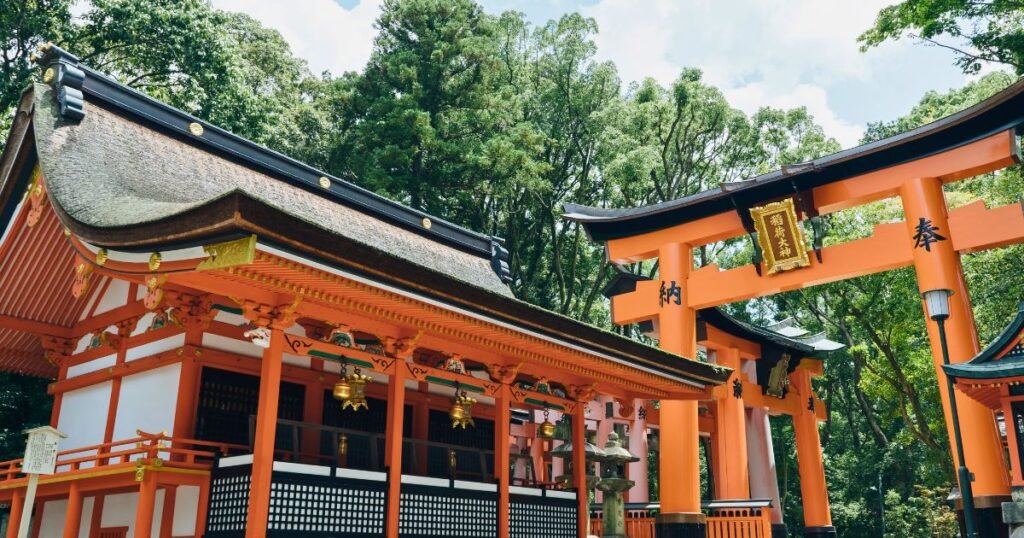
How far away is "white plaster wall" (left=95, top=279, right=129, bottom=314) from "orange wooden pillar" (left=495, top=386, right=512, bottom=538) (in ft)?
17.8

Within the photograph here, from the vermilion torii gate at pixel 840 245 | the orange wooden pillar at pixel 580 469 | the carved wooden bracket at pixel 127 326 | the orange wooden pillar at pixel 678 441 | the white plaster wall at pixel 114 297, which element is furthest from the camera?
the orange wooden pillar at pixel 678 441

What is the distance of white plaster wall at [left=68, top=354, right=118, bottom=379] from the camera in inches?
414

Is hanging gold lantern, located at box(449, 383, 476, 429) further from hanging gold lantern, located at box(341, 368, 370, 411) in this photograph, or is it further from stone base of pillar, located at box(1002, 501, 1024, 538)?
stone base of pillar, located at box(1002, 501, 1024, 538)

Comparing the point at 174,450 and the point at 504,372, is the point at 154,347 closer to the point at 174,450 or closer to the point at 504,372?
the point at 174,450

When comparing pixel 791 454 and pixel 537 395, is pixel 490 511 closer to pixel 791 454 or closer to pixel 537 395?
pixel 537 395

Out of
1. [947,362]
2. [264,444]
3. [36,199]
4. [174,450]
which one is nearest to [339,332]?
[264,444]

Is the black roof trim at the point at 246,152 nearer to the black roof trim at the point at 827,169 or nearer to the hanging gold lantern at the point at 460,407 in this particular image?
the black roof trim at the point at 827,169

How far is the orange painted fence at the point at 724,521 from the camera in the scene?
13.8 meters

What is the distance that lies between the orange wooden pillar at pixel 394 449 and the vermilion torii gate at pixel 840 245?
690cm

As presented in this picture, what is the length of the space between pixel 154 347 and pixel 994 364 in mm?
11508

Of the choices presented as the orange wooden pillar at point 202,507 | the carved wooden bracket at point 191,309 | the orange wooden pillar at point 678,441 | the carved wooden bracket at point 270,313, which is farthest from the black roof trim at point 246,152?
the orange wooden pillar at point 202,507

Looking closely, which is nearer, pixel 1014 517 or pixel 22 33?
pixel 1014 517

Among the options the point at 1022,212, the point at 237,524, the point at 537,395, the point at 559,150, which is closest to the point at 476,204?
the point at 559,150

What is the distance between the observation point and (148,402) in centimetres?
949
